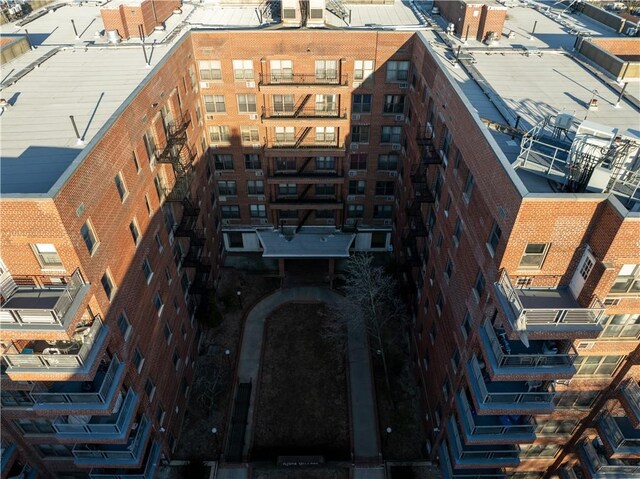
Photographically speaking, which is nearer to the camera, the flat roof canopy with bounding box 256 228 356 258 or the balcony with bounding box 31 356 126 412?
the balcony with bounding box 31 356 126 412

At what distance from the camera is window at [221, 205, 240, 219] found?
162 feet

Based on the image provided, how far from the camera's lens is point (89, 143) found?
74.2 ft

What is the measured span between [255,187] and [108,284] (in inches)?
982

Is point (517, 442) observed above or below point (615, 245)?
below

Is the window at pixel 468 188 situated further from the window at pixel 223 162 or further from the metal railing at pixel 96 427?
the window at pixel 223 162

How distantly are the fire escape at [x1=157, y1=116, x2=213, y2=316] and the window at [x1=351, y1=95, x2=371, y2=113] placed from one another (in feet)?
52.1

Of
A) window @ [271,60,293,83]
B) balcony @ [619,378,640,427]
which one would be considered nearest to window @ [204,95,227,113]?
window @ [271,60,293,83]

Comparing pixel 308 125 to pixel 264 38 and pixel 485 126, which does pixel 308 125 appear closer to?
pixel 264 38

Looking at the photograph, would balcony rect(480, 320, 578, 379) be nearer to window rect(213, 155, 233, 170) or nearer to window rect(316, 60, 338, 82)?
window rect(316, 60, 338, 82)

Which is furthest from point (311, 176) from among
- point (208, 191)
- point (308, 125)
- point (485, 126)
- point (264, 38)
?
point (485, 126)

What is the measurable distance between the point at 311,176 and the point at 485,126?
2413 cm

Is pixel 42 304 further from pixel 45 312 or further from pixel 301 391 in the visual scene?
pixel 301 391

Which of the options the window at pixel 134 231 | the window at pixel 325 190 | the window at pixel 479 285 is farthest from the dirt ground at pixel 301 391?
the window at pixel 134 231

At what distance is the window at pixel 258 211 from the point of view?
49250 millimetres
